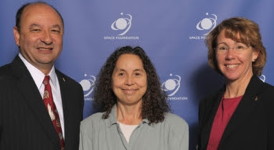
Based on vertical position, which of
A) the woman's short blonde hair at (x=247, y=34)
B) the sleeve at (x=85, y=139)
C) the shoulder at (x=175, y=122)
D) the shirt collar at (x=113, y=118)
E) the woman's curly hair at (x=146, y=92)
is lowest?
the sleeve at (x=85, y=139)

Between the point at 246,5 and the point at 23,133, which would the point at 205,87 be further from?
the point at 23,133

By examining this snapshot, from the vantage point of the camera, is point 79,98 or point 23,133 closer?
point 23,133

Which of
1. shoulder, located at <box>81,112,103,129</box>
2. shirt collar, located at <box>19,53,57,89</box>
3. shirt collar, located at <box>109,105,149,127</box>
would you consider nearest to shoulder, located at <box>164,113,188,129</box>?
shirt collar, located at <box>109,105,149,127</box>

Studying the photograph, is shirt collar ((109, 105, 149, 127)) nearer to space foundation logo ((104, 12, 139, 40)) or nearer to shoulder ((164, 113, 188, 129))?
shoulder ((164, 113, 188, 129))

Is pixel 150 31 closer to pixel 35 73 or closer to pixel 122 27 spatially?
pixel 122 27

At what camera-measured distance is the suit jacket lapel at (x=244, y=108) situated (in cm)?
217

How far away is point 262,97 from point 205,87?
0.92 m

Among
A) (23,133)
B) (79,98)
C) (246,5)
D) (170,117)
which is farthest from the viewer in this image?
(246,5)

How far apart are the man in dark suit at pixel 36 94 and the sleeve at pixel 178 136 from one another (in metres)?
0.52

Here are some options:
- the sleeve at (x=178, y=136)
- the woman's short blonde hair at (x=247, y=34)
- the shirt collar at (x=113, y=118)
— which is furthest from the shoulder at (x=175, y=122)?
the woman's short blonde hair at (x=247, y=34)

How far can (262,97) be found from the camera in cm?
216

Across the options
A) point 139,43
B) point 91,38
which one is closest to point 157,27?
point 139,43

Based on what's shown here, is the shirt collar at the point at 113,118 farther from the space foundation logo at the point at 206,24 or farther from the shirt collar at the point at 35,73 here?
the space foundation logo at the point at 206,24

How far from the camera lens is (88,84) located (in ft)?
10.1
